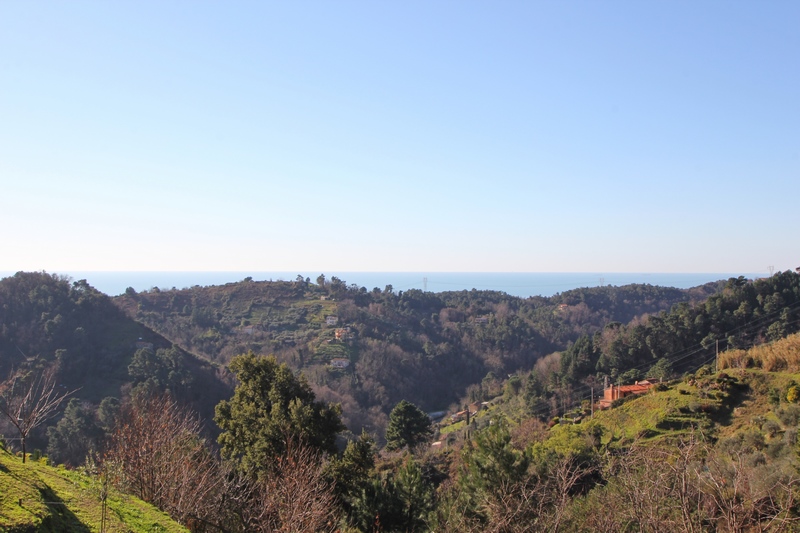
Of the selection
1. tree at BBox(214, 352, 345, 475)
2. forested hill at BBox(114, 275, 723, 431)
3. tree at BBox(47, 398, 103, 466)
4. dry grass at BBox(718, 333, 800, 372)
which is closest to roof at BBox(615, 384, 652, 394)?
dry grass at BBox(718, 333, 800, 372)

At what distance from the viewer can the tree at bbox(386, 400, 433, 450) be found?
2472 centimetres

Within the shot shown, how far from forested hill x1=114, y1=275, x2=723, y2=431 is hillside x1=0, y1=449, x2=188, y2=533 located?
35825 mm

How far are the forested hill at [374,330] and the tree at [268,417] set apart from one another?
2806 centimetres

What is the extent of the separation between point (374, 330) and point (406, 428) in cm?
3347

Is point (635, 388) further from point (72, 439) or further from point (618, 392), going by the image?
point (72, 439)

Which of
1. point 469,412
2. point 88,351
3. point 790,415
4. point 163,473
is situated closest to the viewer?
point 163,473

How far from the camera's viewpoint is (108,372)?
105ft

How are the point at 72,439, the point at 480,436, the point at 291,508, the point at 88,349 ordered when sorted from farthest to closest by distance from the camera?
the point at 88,349 < the point at 72,439 < the point at 480,436 < the point at 291,508

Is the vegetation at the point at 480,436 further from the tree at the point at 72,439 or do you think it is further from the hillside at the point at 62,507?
the hillside at the point at 62,507

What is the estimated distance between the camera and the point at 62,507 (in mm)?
4758

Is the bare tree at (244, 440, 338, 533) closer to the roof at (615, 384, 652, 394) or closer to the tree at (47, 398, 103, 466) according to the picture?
the tree at (47, 398, 103, 466)

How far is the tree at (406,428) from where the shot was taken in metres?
24.7

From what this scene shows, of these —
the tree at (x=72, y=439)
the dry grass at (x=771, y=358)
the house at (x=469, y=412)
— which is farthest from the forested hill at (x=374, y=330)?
the dry grass at (x=771, y=358)

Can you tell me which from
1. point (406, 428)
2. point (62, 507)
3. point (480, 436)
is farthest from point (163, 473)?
point (406, 428)
